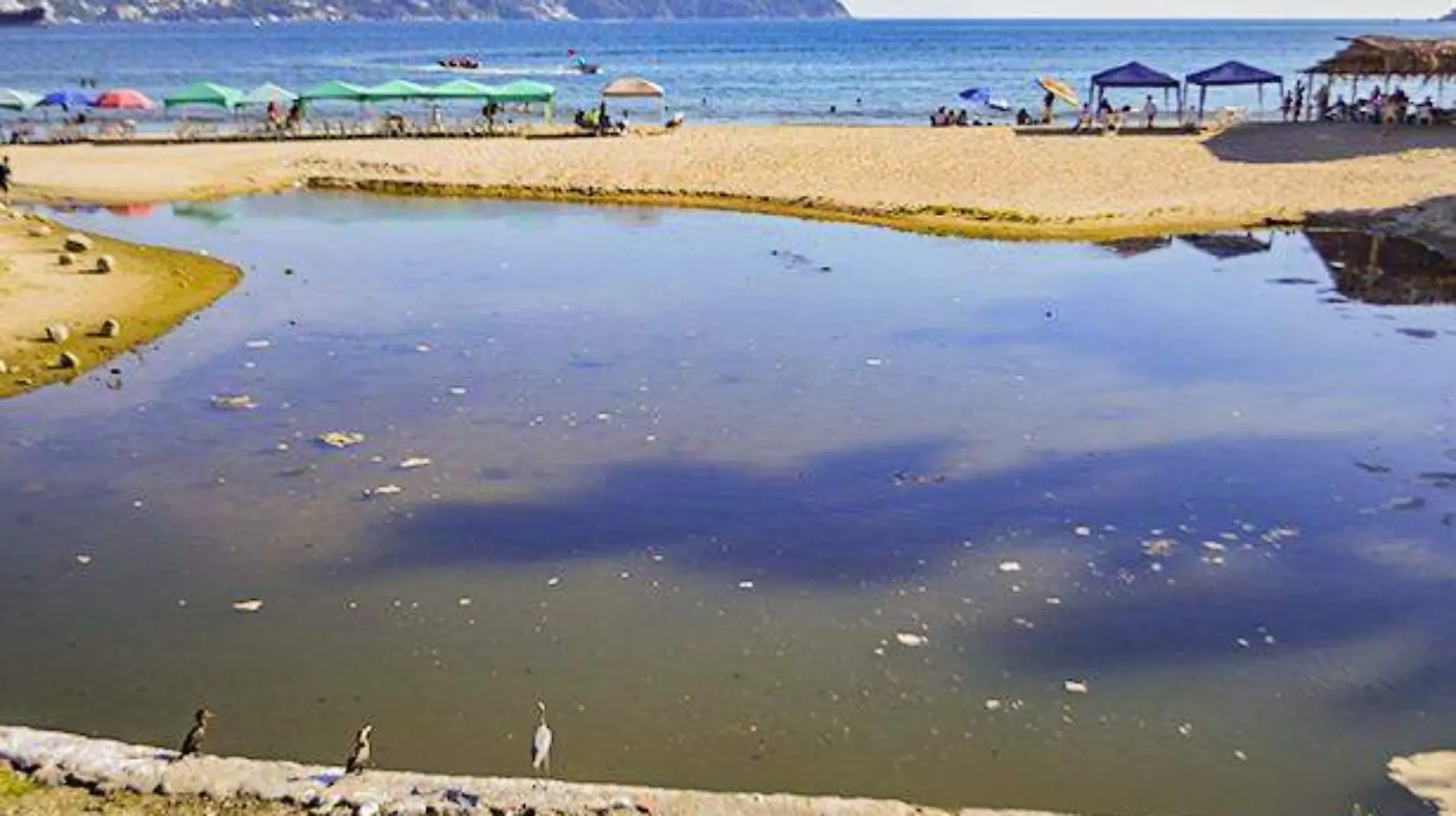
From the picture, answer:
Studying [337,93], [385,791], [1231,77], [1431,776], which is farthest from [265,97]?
[1431,776]

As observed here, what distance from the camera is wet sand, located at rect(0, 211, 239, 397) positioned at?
23.4 m

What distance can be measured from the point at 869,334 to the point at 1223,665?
43.8ft

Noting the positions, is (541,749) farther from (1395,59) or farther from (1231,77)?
(1231,77)

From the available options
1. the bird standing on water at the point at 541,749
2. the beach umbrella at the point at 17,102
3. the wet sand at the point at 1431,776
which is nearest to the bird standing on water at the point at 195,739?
the bird standing on water at the point at 541,749

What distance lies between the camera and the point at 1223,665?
42.1ft

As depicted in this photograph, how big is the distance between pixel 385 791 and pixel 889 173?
39.2 metres

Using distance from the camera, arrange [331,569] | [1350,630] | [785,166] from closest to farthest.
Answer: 1. [1350,630]
2. [331,569]
3. [785,166]

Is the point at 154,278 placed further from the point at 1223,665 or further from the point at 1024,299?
the point at 1223,665

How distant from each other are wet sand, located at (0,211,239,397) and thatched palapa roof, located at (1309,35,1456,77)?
44661mm

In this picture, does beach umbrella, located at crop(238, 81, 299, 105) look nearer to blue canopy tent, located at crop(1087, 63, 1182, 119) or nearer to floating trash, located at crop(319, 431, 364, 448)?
blue canopy tent, located at crop(1087, 63, 1182, 119)

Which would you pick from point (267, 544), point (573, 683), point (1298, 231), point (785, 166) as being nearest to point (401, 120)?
point (785, 166)

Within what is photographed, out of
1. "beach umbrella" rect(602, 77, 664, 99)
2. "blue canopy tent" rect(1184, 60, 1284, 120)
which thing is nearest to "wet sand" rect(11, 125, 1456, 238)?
"blue canopy tent" rect(1184, 60, 1284, 120)

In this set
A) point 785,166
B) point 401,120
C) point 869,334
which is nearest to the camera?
point 869,334

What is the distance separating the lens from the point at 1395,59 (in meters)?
53.3
